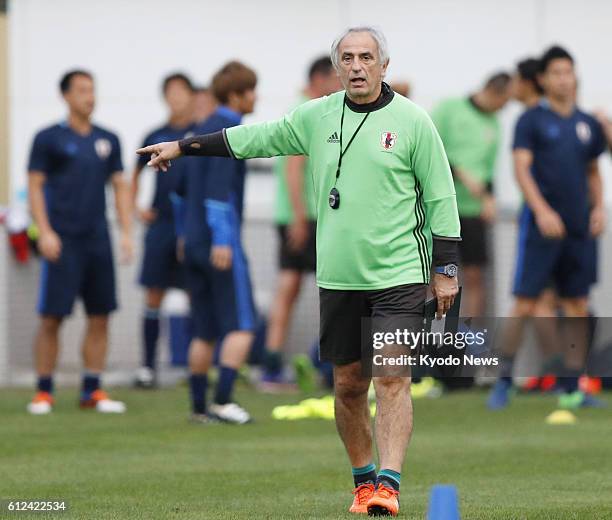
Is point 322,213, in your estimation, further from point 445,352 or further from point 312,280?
point 312,280

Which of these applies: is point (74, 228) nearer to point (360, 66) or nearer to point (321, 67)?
point (321, 67)

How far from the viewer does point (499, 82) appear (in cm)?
1472

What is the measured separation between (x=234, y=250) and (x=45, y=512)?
4.26 metres

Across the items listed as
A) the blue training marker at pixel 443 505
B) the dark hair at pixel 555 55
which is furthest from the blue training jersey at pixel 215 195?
the blue training marker at pixel 443 505

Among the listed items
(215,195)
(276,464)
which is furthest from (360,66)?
(215,195)

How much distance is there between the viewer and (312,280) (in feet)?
51.0

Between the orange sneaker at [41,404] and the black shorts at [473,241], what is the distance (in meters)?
4.08

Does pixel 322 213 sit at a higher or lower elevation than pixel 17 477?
higher

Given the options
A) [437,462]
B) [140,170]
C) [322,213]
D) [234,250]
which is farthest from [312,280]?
[322,213]

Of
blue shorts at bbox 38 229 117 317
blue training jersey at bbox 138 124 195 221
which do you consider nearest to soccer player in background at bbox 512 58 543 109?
blue training jersey at bbox 138 124 195 221

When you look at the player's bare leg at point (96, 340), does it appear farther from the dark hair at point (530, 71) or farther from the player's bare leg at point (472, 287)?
the dark hair at point (530, 71)

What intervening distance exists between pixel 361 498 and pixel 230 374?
4.38 m

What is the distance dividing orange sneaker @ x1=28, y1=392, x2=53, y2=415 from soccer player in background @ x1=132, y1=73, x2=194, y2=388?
6.96 feet

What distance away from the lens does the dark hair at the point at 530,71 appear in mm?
13531
